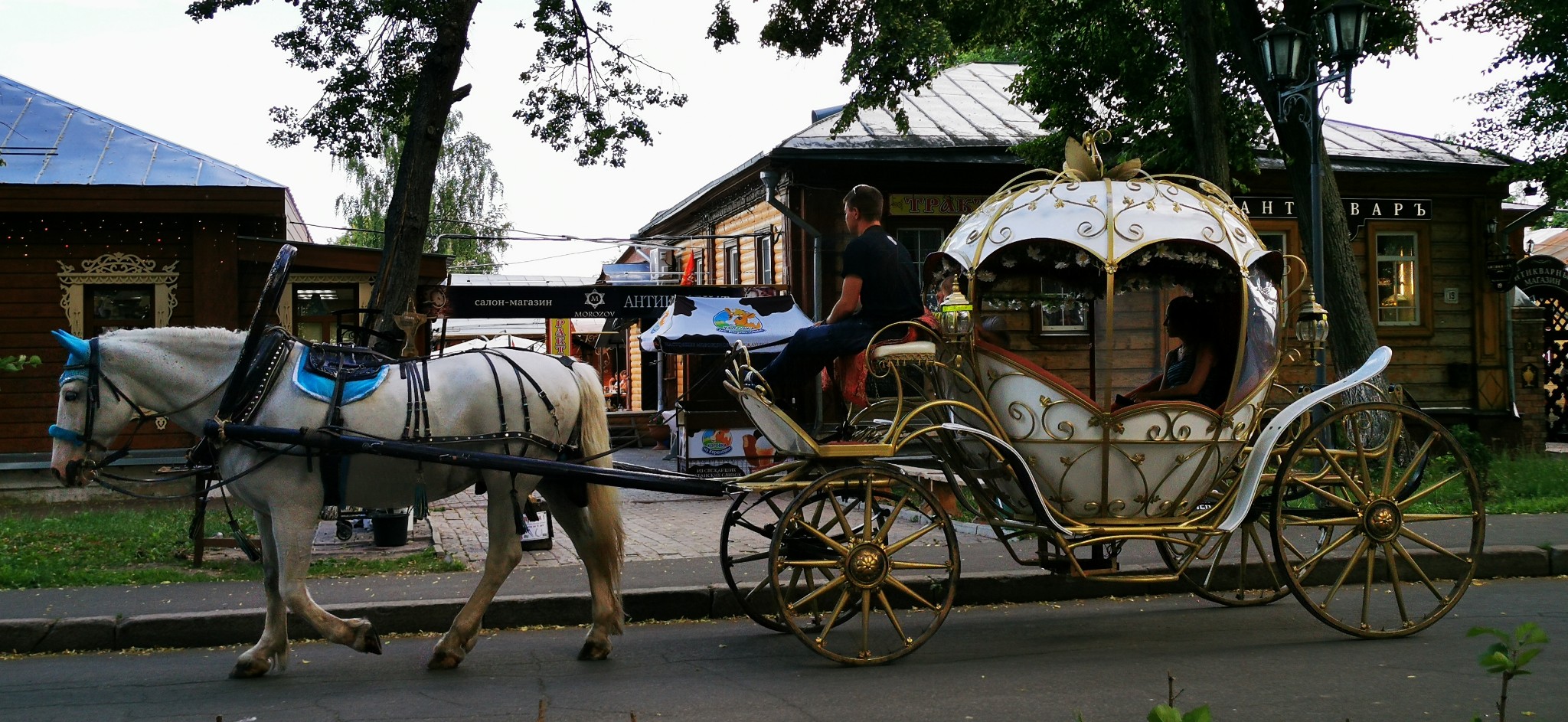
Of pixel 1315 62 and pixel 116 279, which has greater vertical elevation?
pixel 1315 62

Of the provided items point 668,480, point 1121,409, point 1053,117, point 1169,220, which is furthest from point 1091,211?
point 1053,117

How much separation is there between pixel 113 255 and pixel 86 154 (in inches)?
71.8

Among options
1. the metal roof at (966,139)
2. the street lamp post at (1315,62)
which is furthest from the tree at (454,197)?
the street lamp post at (1315,62)

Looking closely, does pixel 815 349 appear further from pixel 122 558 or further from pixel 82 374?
pixel 122 558

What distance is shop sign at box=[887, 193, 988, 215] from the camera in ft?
63.6

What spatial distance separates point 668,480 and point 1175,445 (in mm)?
2824

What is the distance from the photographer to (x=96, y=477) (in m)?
6.28

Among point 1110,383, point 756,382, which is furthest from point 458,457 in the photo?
point 1110,383

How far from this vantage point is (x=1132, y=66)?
17.4 m

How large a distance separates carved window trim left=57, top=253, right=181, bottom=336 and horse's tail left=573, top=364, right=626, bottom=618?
12.3 meters

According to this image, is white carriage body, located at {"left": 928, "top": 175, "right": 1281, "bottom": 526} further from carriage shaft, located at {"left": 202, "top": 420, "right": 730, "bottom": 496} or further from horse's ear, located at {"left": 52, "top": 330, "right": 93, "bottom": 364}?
horse's ear, located at {"left": 52, "top": 330, "right": 93, "bottom": 364}

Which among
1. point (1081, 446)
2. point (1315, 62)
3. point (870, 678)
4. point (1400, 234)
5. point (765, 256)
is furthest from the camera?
point (1400, 234)

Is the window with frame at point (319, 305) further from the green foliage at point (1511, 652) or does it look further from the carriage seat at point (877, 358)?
the green foliage at point (1511, 652)

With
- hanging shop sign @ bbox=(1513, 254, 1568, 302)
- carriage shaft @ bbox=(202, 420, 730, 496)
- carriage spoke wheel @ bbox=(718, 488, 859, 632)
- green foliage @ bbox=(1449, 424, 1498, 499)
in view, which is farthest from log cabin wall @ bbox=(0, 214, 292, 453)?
hanging shop sign @ bbox=(1513, 254, 1568, 302)
